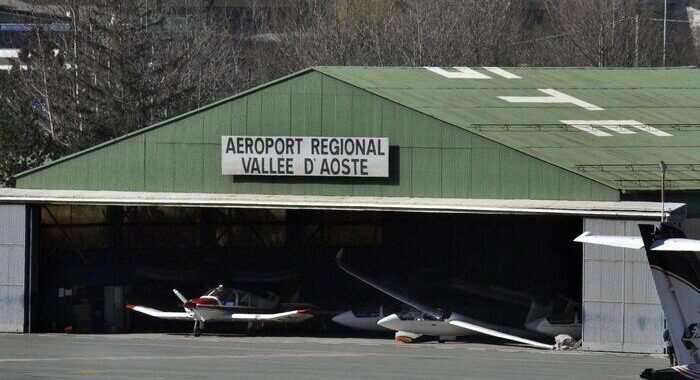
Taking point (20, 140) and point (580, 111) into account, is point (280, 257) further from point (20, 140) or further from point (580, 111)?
point (20, 140)

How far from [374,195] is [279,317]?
17.9 ft

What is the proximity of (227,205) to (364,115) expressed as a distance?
5020 mm

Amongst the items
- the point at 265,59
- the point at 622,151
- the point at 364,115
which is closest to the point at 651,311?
the point at 622,151

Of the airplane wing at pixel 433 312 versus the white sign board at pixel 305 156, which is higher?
the white sign board at pixel 305 156

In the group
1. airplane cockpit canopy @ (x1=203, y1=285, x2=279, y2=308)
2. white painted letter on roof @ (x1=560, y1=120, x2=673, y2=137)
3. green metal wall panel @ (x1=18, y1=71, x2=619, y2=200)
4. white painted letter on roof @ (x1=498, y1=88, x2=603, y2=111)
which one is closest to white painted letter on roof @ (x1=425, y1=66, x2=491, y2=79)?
white painted letter on roof @ (x1=498, y1=88, x2=603, y2=111)

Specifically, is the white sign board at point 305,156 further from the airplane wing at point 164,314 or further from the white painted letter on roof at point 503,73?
the white painted letter on roof at point 503,73

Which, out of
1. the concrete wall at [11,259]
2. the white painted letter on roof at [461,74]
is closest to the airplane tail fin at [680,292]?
the concrete wall at [11,259]

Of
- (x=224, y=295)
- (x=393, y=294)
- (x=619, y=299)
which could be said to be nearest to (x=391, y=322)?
(x=393, y=294)

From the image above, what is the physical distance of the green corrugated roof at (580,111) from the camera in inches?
1602

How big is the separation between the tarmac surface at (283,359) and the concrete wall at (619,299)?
1.57 feet

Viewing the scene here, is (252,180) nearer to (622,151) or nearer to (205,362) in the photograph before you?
(205,362)

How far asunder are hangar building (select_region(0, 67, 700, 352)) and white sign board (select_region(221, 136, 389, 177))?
0.06 meters

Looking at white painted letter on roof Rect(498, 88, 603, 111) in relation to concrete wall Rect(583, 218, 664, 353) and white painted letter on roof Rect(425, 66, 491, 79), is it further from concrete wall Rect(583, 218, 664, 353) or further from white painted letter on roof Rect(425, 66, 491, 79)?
concrete wall Rect(583, 218, 664, 353)

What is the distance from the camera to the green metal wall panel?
1580 inches
